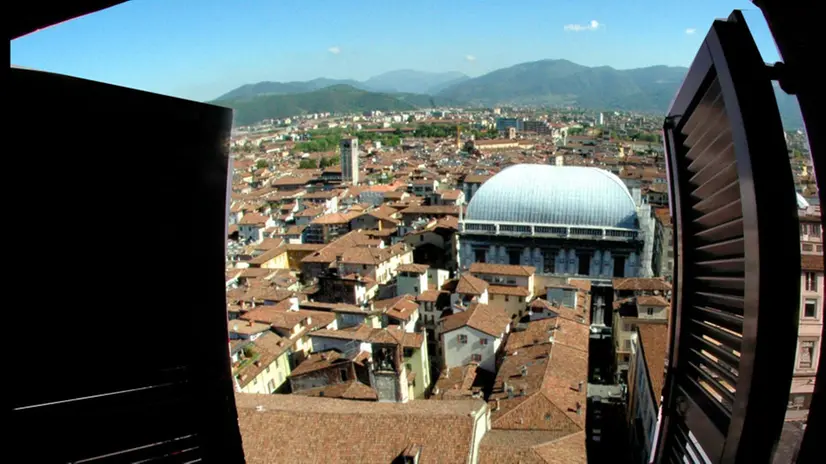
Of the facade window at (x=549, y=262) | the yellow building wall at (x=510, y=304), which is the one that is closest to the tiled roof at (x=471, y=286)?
the yellow building wall at (x=510, y=304)

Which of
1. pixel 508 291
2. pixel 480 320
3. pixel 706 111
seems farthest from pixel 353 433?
pixel 508 291

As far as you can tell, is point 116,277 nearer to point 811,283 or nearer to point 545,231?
point 811,283

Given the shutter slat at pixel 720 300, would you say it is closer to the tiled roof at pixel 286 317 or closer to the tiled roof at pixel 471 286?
the tiled roof at pixel 286 317

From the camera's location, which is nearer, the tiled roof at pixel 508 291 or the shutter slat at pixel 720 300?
the shutter slat at pixel 720 300

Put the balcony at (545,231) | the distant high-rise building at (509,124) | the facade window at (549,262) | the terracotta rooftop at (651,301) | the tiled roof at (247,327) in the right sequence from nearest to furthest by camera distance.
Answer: the tiled roof at (247,327) → the terracotta rooftop at (651,301) → the balcony at (545,231) → the facade window at (549,262) → the distant high-rise building at (509,124)

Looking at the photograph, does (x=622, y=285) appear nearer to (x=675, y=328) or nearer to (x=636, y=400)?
(x=636, y=400)

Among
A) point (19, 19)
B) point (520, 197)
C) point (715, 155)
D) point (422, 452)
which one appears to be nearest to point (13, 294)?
point (19, 19)
